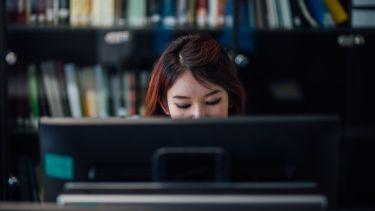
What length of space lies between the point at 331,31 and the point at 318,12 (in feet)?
0.33

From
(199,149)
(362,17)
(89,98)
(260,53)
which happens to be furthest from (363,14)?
(199,149)

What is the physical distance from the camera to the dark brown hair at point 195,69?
1.83 m

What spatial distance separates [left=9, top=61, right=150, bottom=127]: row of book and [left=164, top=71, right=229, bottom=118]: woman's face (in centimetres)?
131

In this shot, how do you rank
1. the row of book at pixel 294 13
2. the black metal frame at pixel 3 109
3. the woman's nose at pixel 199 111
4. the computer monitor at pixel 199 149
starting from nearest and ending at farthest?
the computer monitor at pixel 199 149
the woman's nose at pixel 199 111
the black metal frame at pixel 3 109
the row of book at pixel 294 13

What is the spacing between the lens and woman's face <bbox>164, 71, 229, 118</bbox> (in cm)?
177

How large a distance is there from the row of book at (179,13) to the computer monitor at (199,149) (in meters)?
1.83

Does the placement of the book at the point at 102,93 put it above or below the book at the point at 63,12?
below

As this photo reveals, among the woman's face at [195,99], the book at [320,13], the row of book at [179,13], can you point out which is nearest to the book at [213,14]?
the row of book at [179,13]

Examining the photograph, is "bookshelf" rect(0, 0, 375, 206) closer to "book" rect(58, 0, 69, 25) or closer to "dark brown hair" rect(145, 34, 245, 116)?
"book" rect(58, 0, 69, 25)

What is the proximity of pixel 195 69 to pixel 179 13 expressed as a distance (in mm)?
1284

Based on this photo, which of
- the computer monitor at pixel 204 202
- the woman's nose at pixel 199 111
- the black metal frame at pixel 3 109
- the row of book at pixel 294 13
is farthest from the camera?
the row of book at pixel 294 13

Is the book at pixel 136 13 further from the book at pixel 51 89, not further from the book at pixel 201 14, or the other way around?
the book at pixel 51 89

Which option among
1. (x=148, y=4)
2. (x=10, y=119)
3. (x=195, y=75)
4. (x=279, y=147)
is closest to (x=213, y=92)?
(x=195, y=75)

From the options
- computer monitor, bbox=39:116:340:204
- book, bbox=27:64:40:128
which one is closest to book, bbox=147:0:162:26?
book, bbox=27:64:40:128
